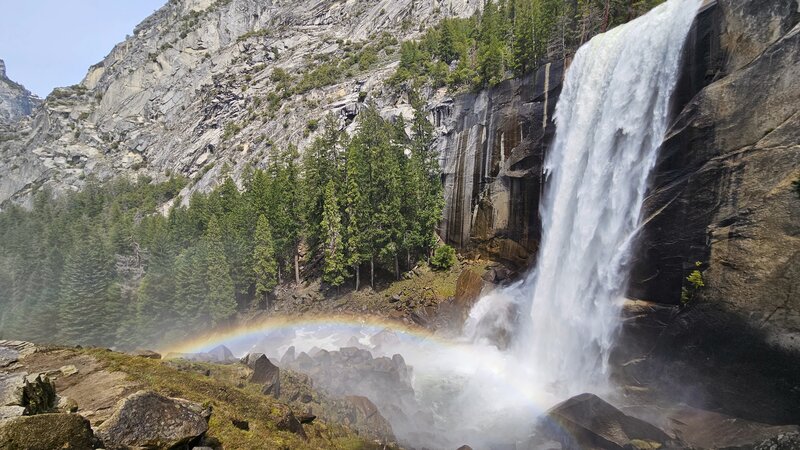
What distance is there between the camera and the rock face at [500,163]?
111ft

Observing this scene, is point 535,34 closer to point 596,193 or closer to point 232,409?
point 596,193

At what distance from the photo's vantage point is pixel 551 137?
1272 inches

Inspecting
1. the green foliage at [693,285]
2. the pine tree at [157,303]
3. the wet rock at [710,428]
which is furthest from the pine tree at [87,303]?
the green foliage at [693,285]

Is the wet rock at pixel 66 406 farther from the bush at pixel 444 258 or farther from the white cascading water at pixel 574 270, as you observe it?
the bush at pixel 444 258

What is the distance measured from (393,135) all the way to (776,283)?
43588 millimetres

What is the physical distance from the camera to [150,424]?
8242 millimetres

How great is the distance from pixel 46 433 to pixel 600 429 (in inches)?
690

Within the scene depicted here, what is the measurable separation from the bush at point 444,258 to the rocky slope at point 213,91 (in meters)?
30.0

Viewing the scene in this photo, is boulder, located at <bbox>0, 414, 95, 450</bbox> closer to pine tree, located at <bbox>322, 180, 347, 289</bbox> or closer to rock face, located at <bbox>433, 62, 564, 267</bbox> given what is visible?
rock face, located at <bbox>433, 62, 564, 267</bbox>

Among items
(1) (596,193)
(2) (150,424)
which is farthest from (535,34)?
(2) (150,424)

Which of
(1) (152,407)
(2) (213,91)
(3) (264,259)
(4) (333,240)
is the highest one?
(2) (213,91)

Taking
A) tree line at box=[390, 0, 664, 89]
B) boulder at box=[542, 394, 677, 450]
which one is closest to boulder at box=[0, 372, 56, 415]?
boulder at box=[542, 394, 677, 450]

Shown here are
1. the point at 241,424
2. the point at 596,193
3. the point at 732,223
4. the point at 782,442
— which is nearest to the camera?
the point at 241,424

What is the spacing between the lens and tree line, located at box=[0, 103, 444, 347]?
4238 centimetres
